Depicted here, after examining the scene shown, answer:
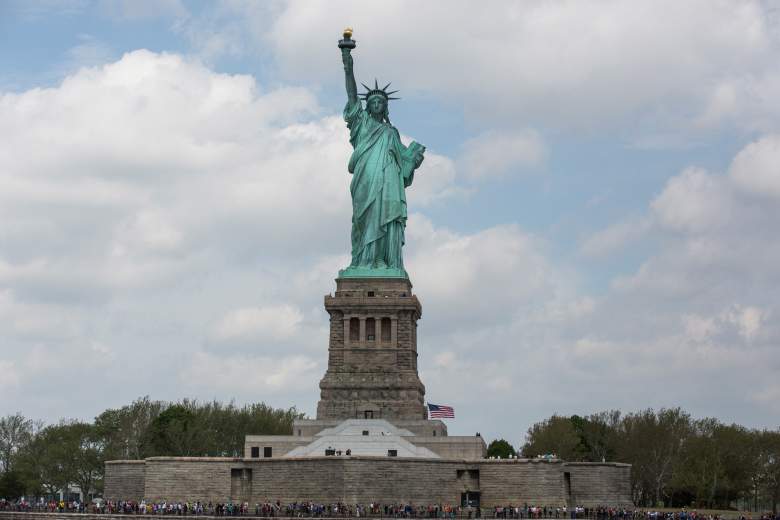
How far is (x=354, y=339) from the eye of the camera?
6462 cm

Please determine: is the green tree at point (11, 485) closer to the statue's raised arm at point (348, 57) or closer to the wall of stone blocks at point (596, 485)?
the statue's raised arm at point (348, 57)

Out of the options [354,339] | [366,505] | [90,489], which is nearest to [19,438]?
[90,489]

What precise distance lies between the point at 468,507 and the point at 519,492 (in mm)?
2375

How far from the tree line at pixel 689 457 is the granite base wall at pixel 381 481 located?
16209 millimetres

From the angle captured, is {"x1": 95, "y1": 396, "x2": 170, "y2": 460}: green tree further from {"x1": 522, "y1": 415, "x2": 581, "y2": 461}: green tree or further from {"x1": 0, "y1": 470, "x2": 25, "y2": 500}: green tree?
{"x1": 522, "y1": 415, "x2": 581, "y2": 461}: green tree

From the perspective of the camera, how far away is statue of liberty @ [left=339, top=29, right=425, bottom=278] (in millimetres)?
66438

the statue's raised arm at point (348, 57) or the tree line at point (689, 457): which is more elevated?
the statue's raised arm at point (348, 57)

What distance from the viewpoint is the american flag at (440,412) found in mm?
62219

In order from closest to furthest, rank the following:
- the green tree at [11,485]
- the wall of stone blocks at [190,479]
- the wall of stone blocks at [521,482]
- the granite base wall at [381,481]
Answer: the granite base wall at [381,481] → the wall of stone blocks at [521,482] → the wall of stone blocks at [190,479] → the green tree at [11,485]

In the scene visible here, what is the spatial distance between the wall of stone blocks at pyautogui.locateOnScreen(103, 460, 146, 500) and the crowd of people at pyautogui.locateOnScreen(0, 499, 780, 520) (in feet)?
7.87

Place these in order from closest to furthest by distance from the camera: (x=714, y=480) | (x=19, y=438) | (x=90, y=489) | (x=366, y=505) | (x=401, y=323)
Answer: (x=366, y=505), (x=401, y=323), (x=714, y=480), (x=90, y=489), (x=19, y=438)

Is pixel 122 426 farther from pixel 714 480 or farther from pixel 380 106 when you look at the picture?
pixel 714 480

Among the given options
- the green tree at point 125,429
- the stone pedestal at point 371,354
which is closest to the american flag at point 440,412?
the stone pedestal at point 371,354

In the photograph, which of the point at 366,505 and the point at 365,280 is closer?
the point at 366,505
